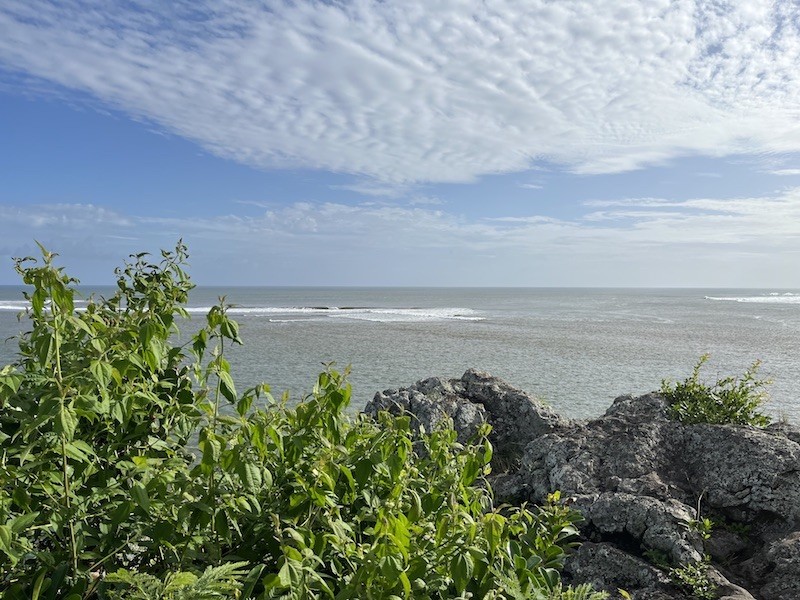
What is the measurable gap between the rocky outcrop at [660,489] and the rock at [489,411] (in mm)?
23

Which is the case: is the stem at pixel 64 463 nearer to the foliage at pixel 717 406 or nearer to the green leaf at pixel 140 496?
the green leaf at pixel 140 496

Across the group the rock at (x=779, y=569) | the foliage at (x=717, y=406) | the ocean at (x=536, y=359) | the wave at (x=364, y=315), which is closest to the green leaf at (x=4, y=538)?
the rock at (x=779, y=569)

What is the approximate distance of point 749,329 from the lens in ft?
168

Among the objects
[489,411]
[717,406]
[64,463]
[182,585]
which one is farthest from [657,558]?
[64,463]

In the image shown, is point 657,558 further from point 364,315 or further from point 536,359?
point 364,315

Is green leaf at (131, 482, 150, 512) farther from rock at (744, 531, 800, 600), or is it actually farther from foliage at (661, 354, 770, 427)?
foliage at (661, 354, 770, 427)

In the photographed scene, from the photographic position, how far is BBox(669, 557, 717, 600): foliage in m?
4.28

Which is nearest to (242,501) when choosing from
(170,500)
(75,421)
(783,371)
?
(170,500)

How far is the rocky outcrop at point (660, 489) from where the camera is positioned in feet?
15.4

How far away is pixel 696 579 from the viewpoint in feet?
→ 14.5

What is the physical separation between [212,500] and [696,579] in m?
4.15

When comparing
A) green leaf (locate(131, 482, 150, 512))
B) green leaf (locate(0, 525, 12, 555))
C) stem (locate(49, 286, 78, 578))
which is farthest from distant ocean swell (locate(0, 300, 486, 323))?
green leaf (locate(0, 525, 12, 555))

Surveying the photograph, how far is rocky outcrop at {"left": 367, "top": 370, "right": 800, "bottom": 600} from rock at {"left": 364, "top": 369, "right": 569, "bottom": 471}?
0.07 ft

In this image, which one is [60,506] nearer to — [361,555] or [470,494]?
[361,555]
